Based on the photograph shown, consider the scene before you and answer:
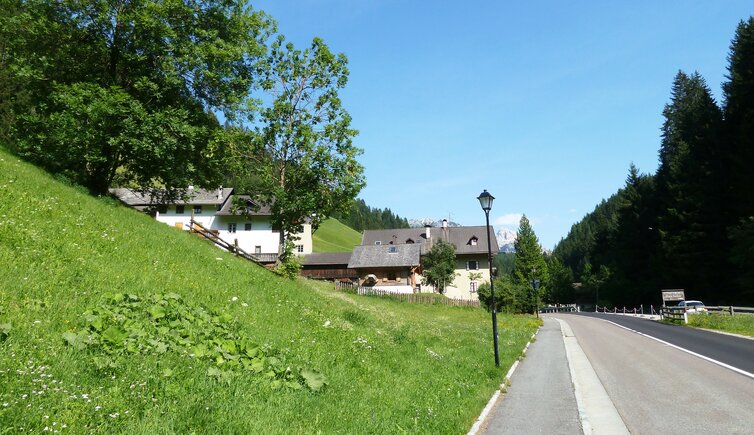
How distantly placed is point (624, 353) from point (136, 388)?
17546 mm

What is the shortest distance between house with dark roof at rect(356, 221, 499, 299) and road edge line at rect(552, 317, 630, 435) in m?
48.1

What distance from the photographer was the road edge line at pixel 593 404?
7.64 m

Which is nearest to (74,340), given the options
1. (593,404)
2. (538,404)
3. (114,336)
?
(114,336)

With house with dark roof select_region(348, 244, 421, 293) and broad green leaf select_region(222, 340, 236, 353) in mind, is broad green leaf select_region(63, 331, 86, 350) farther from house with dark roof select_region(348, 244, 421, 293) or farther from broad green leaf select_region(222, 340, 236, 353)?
house with dark roof select_region(348, 244, 421, 293)

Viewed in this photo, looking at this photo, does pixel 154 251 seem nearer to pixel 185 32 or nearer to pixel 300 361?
pixel 300 361

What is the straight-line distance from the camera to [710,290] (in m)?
48.4

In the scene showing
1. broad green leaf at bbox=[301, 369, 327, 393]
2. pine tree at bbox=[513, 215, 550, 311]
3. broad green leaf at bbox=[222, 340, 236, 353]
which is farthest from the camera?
pine tree at bbox=[513, 215, 550, 311]

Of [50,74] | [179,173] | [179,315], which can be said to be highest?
[50,74]

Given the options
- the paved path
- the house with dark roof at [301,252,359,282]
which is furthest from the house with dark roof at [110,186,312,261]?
the paved path

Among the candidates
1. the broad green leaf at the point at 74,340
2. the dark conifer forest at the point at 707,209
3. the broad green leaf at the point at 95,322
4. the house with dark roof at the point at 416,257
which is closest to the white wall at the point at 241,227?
the house with dark roof at the point at 416,257

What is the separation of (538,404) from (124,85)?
26.5 metres

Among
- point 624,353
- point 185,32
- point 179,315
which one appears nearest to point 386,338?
point 179,315

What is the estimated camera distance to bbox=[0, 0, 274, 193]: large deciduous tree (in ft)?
71.4

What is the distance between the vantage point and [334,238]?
145250 mm
